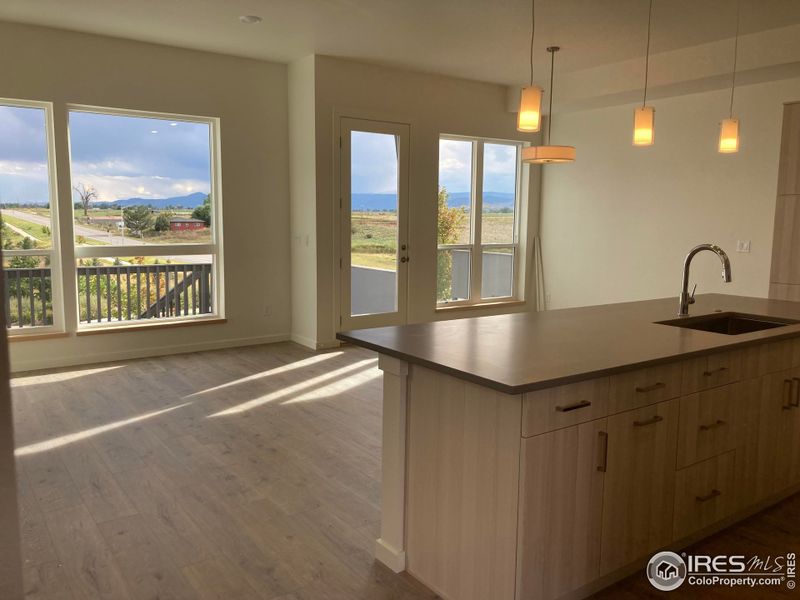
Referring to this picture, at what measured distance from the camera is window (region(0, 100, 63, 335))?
510 cm

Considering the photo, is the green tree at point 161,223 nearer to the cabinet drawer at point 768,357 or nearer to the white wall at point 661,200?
the white wall at point 661,200

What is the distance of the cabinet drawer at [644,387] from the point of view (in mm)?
2135

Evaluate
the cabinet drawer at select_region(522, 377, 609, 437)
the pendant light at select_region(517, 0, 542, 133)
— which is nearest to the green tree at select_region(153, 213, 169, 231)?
the pendant light at select_region(517, 0, 542, 133)

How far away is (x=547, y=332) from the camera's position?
267 cm

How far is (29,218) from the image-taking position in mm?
5219

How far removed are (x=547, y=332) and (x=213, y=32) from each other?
400 cm

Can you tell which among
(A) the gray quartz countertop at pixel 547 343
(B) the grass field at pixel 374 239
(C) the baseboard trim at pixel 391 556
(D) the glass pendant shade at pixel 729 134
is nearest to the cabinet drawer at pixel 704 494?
(A) the gray quartz countertop at pixel 547 343

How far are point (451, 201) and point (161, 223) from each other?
3104 mm

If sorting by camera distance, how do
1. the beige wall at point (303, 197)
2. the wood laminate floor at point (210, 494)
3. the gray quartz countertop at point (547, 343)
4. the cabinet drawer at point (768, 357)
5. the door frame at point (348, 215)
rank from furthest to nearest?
1. the door frame at point (348, 215)
2. the beige wall at point (303, 197)
3. the cabinet drawer at point (768, 357)
4. the wood laminate floor at point (210, 494)
5. the gray quartz countertop at point (547, 343)

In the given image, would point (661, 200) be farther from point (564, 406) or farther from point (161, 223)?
point (564, 406)

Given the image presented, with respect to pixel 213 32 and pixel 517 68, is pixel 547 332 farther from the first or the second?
pixel 517 68

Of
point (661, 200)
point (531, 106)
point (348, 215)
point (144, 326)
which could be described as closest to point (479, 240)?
point (348, 215)

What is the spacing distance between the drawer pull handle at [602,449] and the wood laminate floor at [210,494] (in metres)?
0.52

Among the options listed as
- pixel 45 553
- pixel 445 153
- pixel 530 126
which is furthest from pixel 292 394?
pixel 445 153
